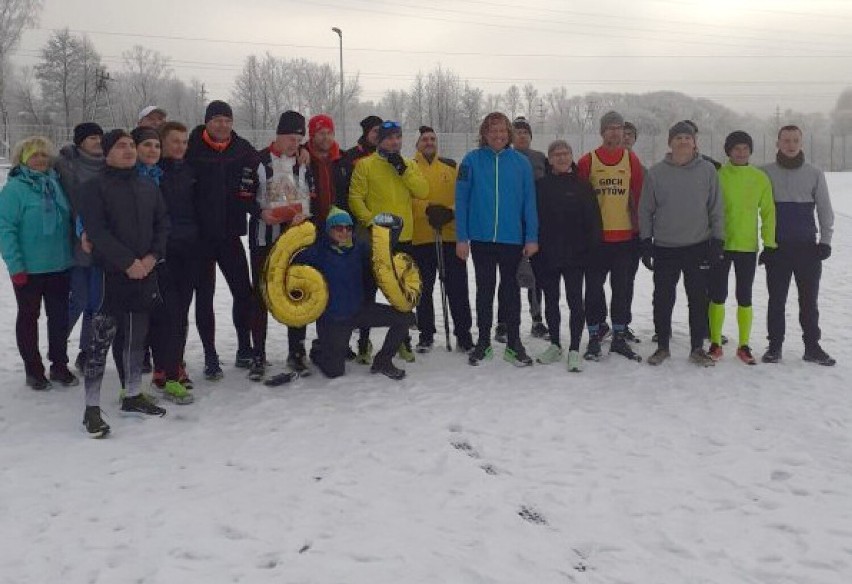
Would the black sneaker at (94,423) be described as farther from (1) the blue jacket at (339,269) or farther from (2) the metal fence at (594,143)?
(2) the metal fence at (594,143)

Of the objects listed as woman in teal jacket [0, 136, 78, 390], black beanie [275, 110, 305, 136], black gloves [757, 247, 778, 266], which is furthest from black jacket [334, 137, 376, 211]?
black gloves [757, 247, 778, 266]

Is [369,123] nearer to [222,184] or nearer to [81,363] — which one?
[222,184]

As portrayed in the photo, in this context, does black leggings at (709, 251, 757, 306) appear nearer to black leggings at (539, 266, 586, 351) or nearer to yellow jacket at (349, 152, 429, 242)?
black leggings at (539, 266, 586, 351)

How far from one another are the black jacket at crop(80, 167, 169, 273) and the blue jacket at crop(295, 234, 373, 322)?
1.31 meters

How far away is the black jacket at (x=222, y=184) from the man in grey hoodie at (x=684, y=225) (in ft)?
11.2

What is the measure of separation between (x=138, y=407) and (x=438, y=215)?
3020 millimetres

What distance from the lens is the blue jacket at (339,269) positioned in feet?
19.3

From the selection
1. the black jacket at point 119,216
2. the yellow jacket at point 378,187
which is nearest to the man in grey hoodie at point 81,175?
the black jacket at point 119,216

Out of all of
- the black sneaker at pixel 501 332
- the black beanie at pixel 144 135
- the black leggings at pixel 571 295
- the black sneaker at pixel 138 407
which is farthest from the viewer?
the black sneaker at pixel 501 332

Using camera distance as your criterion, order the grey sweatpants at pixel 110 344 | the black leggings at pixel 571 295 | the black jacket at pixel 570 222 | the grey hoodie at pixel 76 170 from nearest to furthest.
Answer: the grey sweatpants at pixel 110 344
the grey hoodie at pixel 76 170
the black jacket at pixel 570 222
the black leggings at pixel 571 295

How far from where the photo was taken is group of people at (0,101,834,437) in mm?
5492

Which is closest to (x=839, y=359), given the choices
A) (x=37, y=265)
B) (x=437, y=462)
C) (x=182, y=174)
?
(x=437, y=462)

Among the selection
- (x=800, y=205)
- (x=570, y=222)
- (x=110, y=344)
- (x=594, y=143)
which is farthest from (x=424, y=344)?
(x=594, y=143)

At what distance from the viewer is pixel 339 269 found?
5.89 m
